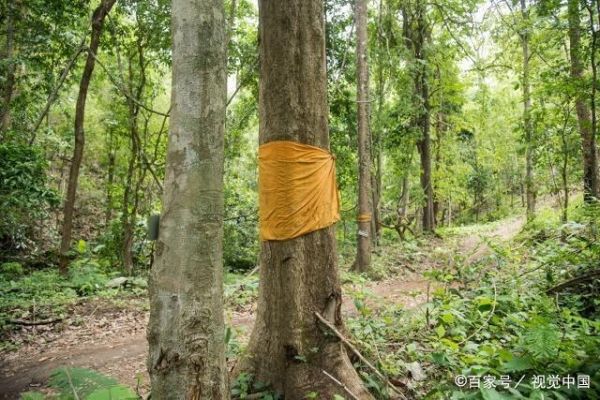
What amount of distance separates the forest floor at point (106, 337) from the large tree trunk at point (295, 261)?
110cm


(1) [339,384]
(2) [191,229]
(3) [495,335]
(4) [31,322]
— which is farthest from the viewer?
(4) [31,322]

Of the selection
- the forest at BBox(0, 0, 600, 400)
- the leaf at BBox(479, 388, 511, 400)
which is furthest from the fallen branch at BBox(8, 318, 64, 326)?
the leaf at BBox(479, 388, 511, 400)

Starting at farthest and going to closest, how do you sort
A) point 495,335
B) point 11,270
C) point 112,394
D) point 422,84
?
1. point 422,84
2. point 11,270
3. point 495,335
4. point 112,394

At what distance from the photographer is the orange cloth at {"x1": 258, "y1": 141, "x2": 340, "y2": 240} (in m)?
3.09

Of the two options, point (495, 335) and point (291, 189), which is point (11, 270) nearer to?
point (291, 189)

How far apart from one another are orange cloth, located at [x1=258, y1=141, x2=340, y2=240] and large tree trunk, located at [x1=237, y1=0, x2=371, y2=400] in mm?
77

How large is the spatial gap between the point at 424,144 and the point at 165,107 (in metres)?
11.5

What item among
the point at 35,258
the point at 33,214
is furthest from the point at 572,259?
the point at 35,258

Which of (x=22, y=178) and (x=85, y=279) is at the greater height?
(x=22, y=178)

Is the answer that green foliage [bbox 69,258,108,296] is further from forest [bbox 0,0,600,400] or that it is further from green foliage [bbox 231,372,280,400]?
green foliage [bbox 231,372,280,400]

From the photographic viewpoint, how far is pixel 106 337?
6.27 meters

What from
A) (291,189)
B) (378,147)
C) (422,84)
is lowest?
(291,189)

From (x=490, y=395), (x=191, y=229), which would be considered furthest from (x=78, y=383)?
(x=490, y=395)

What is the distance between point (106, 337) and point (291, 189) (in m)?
4.75
